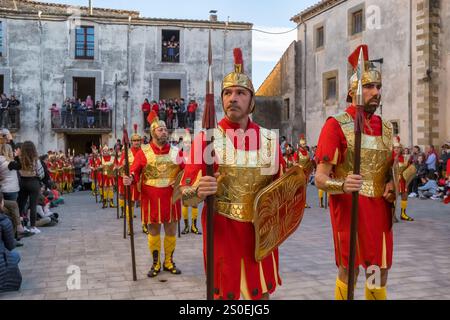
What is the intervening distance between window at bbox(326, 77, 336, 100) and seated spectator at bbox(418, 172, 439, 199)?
9580mm

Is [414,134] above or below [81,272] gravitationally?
above

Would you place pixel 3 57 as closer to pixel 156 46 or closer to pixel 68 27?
pixel 68 27

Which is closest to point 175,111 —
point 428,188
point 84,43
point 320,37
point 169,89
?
point 169,89

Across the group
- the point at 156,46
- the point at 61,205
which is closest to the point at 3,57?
the point at 156,46

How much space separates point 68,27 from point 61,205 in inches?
536

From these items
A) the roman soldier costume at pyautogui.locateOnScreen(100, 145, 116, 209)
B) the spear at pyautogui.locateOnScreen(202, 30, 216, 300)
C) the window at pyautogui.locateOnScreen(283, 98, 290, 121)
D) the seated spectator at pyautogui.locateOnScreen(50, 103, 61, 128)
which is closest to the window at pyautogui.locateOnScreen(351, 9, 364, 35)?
the window at pyautogui.locateOnScreen(283, 98, 290, 121)

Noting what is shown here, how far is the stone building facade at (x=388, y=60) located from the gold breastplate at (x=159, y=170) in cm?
1523

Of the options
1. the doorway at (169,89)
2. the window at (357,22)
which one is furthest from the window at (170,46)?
the window at (357,22)

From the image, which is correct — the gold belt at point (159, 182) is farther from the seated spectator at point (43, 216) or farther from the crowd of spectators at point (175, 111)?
the crowd of spectators at point (175, 111)

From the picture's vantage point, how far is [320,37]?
25.9 metres

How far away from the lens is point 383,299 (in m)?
3.78

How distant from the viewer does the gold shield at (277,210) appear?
312cm

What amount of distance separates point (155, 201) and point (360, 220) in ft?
10.3

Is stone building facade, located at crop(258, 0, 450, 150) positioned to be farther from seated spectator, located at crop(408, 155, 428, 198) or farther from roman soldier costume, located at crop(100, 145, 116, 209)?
roman soldier costume, located at crop(100, 145, 116, 209)
